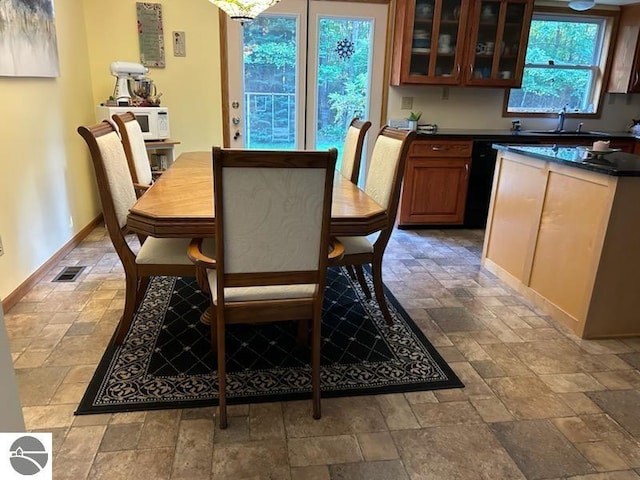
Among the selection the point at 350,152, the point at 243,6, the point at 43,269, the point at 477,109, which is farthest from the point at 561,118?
the point at 43,269

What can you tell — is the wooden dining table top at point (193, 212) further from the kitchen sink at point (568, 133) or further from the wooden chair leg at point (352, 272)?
the kitchen sink at point (568, 133)

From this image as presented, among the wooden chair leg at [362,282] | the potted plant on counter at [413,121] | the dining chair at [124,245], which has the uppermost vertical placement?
the potted plant on counter at [413,121]

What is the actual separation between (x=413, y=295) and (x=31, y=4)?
299cm

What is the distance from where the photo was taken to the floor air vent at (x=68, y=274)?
9.70 ft

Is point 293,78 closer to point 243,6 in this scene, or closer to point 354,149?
point 354,149

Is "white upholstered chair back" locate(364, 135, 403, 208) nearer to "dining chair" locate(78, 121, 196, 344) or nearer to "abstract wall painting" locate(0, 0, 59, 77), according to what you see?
"dining chair" locate(78, 121, 196, 344)

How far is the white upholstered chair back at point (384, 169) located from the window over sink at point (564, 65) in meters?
2.86

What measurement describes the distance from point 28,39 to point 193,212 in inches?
77.2

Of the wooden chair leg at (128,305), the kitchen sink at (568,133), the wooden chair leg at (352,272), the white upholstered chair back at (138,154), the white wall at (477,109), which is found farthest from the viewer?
the white wall at (477,109)

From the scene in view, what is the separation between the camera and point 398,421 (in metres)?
1.76

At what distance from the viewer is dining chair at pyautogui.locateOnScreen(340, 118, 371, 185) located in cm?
280

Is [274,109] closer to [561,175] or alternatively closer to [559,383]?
[561,175]

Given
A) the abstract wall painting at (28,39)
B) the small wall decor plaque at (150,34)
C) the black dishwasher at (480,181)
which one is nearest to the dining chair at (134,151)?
the abstract wall painting at (28,39)

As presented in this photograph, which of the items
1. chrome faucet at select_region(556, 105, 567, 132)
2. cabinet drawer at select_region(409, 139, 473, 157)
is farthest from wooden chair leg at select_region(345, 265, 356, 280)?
chrome faucet at select_region(556, 105, 567, 132)
